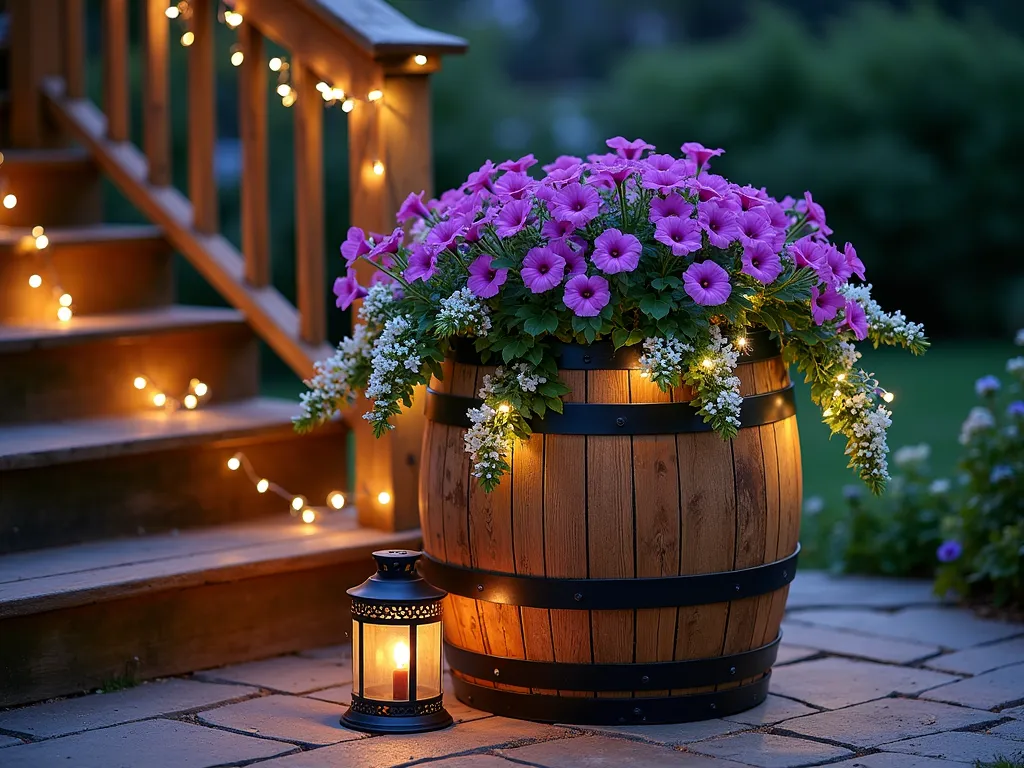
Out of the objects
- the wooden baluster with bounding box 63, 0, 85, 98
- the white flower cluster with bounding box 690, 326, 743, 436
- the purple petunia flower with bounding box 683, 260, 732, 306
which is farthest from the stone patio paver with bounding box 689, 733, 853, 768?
the wooden baluster with bounding box 63, 0, 85, 98

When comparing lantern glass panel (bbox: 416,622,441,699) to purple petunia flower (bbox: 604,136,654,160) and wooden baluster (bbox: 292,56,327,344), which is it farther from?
wooden baluster (bbox: 292,56,327,344)

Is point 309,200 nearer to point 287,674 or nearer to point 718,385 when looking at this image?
point 287,674

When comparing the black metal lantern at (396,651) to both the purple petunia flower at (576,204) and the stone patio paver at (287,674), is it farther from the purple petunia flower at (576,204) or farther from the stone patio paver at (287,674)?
the purple petunia flower at (576,204)

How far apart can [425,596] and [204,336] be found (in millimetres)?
1450

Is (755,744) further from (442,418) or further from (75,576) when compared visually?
(75,576)

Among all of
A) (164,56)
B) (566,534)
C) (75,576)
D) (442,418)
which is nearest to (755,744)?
(566,534)

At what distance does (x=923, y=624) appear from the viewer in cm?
400

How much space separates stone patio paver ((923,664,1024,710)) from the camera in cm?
324

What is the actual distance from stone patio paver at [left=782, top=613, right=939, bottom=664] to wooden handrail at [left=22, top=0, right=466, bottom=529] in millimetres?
1065

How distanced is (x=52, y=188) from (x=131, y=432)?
1.26 meters

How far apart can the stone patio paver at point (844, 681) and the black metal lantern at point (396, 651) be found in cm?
83

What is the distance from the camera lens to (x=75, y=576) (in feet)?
10.6

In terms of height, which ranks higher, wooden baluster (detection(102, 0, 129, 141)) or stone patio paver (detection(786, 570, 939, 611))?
wooden baluster (detection(102, 0, 129, 141))

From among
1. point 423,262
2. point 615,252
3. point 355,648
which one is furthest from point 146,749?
point 615,252
